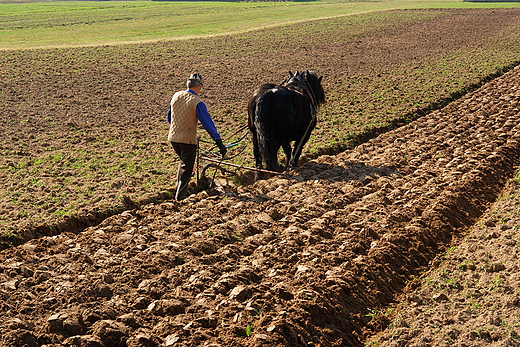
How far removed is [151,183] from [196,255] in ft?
10.8

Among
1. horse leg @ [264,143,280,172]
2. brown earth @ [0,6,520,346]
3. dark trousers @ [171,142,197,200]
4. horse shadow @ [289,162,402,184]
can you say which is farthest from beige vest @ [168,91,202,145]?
horse shadow @ [289,162,402,184]

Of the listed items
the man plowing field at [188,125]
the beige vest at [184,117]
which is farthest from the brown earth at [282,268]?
the beige vest at [184,117]

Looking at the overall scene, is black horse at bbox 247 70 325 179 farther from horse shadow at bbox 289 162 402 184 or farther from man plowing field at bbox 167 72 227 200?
man plowing field at bbox 167 72 227 200

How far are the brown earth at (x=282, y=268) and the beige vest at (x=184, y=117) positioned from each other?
2.98 ft

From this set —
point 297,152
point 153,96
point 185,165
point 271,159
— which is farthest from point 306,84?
point 153,96

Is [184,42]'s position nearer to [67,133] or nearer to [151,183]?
[67,133]

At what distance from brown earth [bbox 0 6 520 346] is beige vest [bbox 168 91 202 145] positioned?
908mm

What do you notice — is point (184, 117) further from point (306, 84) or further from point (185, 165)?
point (306, 84)

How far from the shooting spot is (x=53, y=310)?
16.5 feet

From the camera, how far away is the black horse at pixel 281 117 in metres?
8.87

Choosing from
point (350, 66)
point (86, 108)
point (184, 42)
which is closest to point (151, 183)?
point (86, 108)

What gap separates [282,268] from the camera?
19.7 ft

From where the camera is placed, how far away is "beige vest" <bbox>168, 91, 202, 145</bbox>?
8.14 meters

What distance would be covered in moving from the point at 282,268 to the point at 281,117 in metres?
3.62
